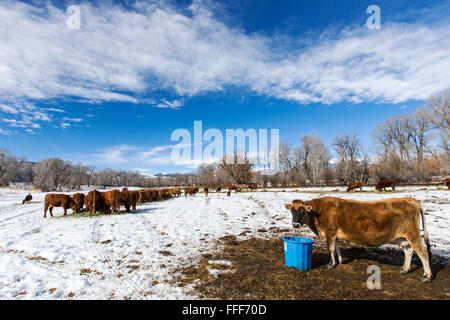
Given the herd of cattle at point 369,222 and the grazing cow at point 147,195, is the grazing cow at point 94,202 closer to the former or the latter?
the grazing cow at point 147,195

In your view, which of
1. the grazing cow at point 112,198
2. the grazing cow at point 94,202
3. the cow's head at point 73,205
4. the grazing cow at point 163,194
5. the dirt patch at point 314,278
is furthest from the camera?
the grazing cow at point 163,194

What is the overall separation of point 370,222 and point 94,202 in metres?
13.9

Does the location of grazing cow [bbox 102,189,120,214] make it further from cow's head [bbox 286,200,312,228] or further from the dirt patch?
cow's head [bbox 286,200,312,228]

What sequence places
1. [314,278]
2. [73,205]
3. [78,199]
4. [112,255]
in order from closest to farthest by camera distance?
[314,278], [112,255], [73,205], [78,199]

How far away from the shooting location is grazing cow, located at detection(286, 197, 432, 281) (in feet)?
13.2

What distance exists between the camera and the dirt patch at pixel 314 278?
11.6ft

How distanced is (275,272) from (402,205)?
2.87 metres

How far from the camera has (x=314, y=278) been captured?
4.13 metres

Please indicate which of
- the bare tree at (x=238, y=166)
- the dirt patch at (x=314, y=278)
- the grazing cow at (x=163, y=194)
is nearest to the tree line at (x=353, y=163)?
the bare tree at (x=238, y=166)

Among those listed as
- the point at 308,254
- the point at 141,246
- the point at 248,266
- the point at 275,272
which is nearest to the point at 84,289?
the point at 141,246

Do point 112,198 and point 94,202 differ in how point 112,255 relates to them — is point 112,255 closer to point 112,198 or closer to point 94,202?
point 112,198

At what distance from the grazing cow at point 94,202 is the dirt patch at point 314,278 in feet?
33.9

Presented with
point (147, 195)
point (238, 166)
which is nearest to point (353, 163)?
point (238, 166)
